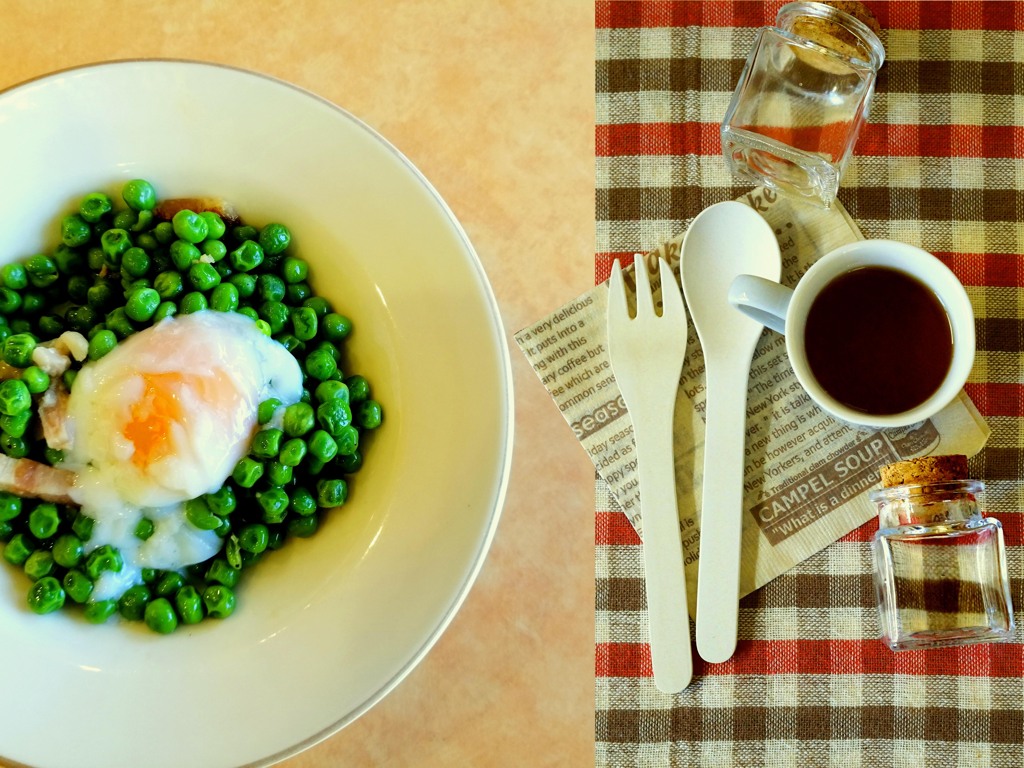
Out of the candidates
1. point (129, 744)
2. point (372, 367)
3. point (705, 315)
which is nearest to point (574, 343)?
point (705, 315)

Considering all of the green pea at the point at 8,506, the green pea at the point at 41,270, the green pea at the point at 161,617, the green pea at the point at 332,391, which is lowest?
the green pea at the point at 161,617

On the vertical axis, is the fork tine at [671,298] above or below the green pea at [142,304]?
below

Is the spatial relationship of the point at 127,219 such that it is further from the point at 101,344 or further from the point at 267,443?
the point at 267,443

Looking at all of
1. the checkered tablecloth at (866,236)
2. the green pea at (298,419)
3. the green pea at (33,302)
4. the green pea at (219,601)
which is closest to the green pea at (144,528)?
the green pea at (219,601)

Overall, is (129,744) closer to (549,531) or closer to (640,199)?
(549,531)

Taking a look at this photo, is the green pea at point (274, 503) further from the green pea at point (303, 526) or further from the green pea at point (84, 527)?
the green pea at point (84, 527)

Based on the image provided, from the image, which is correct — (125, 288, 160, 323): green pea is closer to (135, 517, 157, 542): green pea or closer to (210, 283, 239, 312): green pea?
(210, 283, 239, 312): green pea

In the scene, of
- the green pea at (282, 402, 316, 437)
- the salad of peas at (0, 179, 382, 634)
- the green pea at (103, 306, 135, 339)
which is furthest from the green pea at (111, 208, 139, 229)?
the green pea at (282, 402, 316, 437)
